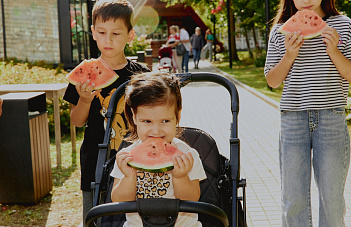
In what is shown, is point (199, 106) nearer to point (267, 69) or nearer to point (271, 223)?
point (271, 223)

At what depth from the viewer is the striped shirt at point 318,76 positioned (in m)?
3.48

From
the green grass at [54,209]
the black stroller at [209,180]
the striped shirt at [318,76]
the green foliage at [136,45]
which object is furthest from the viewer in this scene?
the green foliage at [136,45]

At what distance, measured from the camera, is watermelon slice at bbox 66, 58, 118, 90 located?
132 inches

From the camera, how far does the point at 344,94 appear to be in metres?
3.58

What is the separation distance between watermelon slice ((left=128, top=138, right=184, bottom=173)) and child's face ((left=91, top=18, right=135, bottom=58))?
3.47ft

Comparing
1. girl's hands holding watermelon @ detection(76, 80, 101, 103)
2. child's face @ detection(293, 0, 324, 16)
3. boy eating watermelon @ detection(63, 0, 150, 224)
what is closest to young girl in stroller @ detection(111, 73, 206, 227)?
girl's hands holding watermelon @ detection(76, 80, 101, 103)

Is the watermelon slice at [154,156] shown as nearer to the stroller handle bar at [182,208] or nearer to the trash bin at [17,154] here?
the stroller handle bar at [182,208]

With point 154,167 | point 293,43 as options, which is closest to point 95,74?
point 154,167

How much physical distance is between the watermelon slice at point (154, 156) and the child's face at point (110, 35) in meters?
1.06

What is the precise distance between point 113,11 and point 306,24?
4.10ft

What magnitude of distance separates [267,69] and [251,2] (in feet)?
80.7

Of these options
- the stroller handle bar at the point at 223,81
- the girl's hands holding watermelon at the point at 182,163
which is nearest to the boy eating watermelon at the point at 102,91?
the stroller handle bar at the point at 223,81

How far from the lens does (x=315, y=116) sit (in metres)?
3.51

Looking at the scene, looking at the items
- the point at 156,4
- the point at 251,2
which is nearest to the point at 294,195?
the point at 251,2
